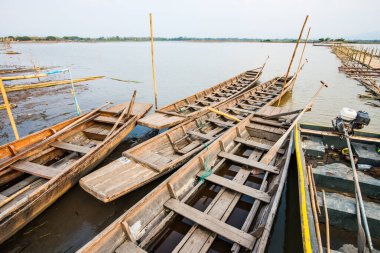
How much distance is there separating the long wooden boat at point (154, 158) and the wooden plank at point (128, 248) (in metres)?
1.09

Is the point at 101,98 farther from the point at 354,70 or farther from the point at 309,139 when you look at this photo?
the point at 354,70

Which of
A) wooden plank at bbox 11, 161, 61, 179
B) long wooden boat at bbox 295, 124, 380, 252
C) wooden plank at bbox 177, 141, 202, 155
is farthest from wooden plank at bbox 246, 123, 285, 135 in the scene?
wooden plank at bbox 11, 161, 61, 179

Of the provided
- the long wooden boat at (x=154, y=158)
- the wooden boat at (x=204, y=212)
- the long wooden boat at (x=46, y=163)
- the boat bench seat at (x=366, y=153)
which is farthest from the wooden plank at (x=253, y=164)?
the long wooden boat at (x=46, y=163)

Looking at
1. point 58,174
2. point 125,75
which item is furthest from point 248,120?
point 125,75

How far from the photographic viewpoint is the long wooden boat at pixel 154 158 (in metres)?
4.57

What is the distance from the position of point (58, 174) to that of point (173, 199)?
9.31 feet

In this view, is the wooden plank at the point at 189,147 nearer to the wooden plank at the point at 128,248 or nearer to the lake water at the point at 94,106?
the lake water at the point at 94,106

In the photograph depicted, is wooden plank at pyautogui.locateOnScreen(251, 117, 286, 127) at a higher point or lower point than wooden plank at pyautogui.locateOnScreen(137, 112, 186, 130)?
lower

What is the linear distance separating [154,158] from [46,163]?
335 centimetres

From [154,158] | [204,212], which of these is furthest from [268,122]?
[204,212]

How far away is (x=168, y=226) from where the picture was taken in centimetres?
448

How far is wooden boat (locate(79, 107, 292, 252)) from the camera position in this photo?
135 inches

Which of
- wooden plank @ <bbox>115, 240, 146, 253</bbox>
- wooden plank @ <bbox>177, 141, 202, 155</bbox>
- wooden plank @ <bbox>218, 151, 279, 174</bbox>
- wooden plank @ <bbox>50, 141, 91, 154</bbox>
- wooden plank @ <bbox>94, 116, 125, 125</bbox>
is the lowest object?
wooden plank @ <bbox>177, 141, 202, 155</bbox>

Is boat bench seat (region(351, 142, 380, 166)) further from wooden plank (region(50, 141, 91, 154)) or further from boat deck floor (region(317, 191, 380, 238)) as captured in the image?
wooden plank (region(50, 141, 91, 154))
